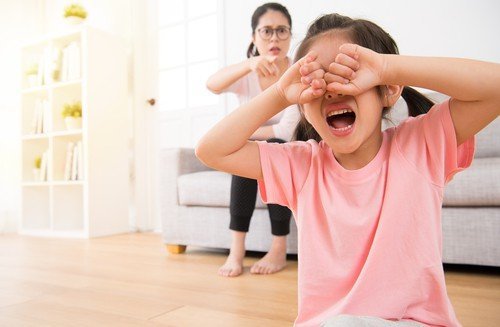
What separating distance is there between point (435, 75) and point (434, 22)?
6.23 feet

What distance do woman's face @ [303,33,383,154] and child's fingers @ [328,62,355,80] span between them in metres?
0.05

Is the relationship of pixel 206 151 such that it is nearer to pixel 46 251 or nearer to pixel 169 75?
pixel 46 251

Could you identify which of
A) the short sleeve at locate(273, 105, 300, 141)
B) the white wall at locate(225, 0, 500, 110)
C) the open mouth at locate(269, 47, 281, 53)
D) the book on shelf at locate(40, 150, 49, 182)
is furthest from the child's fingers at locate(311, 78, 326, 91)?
the book on shelf at locate(40, 150, 49, 182)

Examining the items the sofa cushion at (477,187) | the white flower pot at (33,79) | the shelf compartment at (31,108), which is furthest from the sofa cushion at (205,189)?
the white flower pot at (33,79)

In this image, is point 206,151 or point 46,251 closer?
point 206,151

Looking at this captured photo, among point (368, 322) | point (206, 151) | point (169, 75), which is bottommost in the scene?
point (368, 322)

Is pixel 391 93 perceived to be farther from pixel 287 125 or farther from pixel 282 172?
pixel 287 125

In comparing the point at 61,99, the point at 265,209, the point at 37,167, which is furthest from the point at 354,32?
the point at 37,167

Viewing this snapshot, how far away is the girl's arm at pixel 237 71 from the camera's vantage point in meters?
1.21

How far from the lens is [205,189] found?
201cm

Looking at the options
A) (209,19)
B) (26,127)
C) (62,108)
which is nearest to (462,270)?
(209,19)

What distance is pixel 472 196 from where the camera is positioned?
1486 millimetres

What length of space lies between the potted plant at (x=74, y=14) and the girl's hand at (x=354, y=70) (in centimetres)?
318

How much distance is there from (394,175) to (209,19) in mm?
2724
